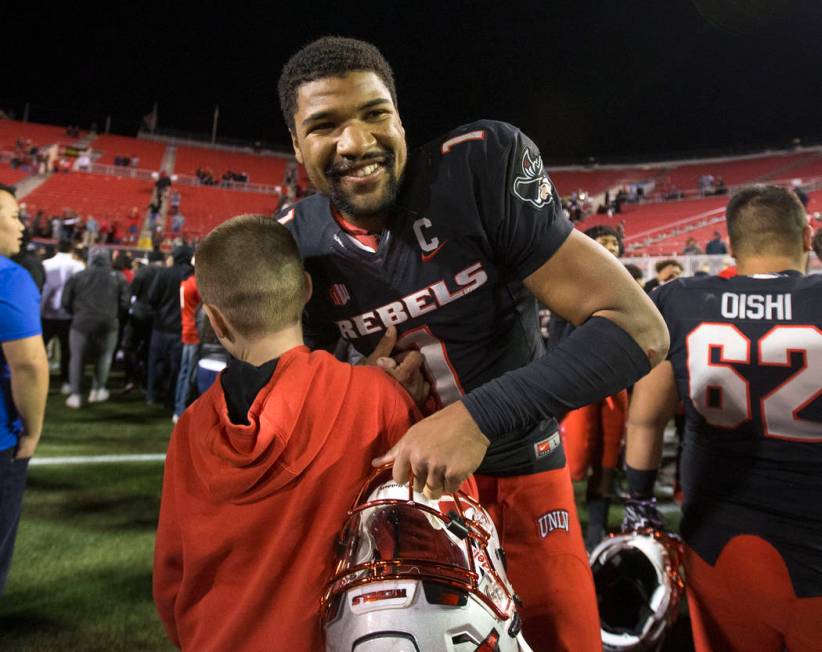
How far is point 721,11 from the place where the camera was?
2502 centimetres

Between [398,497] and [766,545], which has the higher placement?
[398,497]

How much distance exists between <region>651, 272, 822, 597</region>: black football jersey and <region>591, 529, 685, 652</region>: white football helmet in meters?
0.11

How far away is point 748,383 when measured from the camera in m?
1.71

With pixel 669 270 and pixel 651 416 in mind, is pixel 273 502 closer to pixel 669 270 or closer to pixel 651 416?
pixel 651 416

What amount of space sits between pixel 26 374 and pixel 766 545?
269 cm

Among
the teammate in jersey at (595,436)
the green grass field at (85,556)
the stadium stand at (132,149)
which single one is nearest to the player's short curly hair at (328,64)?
the green grass field at (85,556)

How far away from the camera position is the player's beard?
1.38 metres

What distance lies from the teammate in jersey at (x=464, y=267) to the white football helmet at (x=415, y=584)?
1.37ft

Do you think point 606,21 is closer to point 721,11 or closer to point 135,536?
point 721,11

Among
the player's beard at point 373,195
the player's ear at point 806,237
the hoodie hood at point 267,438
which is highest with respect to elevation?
the player's ear at point 806,237

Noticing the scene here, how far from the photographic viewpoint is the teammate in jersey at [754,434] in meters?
1.57

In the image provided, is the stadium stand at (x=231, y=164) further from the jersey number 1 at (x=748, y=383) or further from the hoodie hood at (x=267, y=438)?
the hoodie hood at (x=267, y=438)

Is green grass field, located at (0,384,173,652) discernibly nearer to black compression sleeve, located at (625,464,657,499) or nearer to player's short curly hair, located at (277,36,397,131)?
black compression sleeve, located at (625,464,657,499)

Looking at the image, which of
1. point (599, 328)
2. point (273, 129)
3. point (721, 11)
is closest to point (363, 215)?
point (599, 328)
